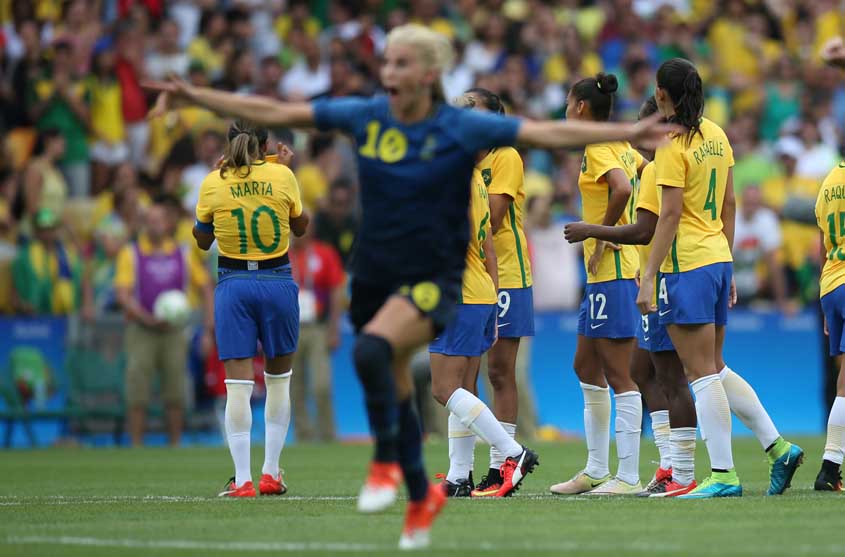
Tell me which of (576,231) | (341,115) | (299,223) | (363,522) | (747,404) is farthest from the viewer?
(299,223)

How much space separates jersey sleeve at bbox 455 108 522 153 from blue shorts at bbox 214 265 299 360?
3.69 meters

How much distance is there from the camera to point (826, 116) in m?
24.1

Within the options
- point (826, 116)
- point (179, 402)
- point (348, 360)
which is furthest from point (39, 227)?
point (826, 116)

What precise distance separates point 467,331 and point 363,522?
2305 mm

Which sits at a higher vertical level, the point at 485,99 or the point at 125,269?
the point at 485,99

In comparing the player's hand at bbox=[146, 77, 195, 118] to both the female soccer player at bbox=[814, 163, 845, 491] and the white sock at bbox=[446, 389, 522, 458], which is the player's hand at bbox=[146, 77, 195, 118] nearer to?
the white sock at bbox=[446, 389, 522, 458]

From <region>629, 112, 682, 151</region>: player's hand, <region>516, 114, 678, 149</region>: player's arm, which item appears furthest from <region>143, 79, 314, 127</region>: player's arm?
<region>629, 112, 682, 151</region>: player's hand

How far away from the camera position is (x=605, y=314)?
34.8 ft

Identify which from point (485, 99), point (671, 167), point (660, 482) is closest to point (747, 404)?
point (660, 482)

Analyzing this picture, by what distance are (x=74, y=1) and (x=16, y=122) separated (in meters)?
2.35

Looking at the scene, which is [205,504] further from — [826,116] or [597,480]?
[826,116]

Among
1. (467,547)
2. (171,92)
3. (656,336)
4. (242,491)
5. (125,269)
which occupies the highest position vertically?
(171,92)

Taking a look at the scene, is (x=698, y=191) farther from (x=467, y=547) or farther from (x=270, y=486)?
(x=270, y=486)

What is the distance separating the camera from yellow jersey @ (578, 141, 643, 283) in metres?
10.6
